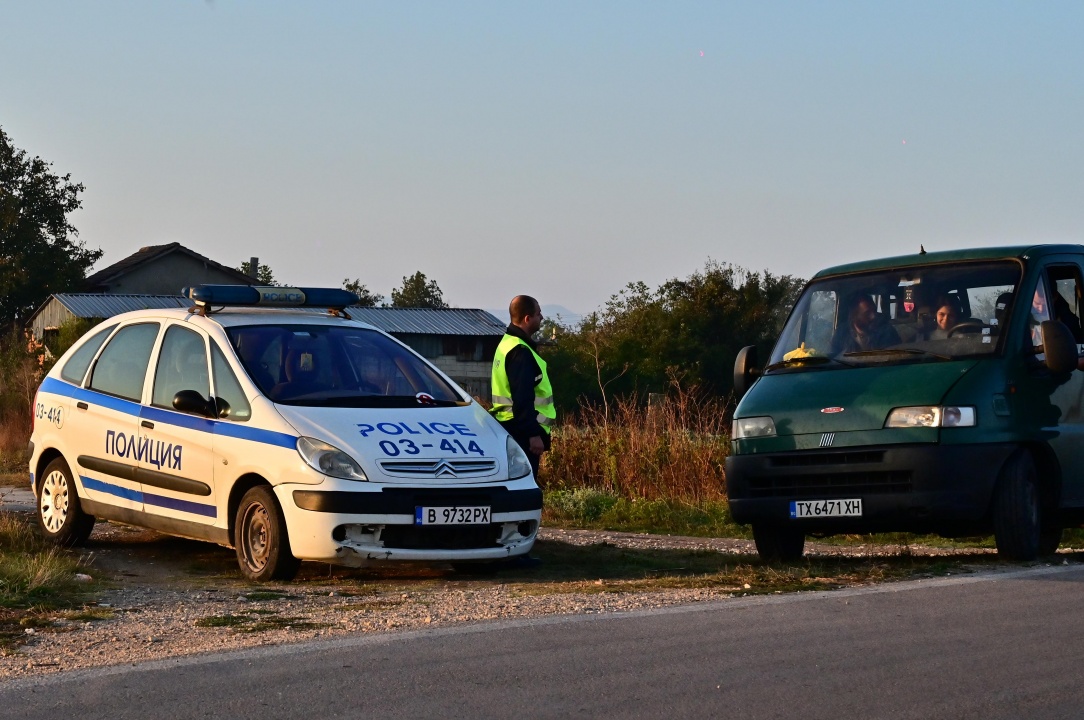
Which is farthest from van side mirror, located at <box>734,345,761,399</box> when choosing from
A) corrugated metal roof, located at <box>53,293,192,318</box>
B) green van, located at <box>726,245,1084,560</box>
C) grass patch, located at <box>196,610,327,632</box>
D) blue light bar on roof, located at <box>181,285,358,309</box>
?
corrugated metal roof, located at <box>53,293,192,318</box>

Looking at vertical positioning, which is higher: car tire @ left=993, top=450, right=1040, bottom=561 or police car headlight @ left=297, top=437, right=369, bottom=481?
police car headlight @ left=297, top=437, right=369, bottom=481

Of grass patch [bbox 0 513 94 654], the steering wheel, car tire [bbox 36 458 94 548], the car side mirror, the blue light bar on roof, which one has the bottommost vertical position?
grass patch [bbox 0 513 94 654]

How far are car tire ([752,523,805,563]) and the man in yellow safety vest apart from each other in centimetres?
168

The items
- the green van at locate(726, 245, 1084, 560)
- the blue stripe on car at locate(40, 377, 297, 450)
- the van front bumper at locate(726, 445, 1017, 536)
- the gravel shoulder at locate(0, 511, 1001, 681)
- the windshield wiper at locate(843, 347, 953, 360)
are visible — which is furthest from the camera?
the windshield wiper at locate(843, 347, 953, 360)

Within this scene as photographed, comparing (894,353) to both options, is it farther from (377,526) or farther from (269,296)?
(269,296)

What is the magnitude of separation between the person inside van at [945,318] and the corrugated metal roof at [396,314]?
175ft

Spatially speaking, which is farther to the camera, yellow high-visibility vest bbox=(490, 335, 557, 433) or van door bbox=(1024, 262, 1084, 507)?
yellow high-visibility vest bbox=(490, 335, 557, 433)

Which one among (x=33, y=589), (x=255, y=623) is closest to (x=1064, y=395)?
(x=255, y=623)

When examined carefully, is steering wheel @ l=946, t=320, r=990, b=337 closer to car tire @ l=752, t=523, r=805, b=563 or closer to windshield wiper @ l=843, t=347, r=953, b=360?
windshield wiper @ l=843, t=347, r=953, b=360

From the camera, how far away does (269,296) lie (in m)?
10.9

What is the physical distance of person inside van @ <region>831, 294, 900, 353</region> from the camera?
1034 centimetres

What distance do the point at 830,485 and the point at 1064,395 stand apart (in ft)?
5.89

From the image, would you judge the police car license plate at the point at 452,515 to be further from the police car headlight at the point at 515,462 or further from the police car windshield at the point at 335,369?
the police car windshield at the point at 335,369

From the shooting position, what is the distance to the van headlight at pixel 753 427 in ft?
33.1
